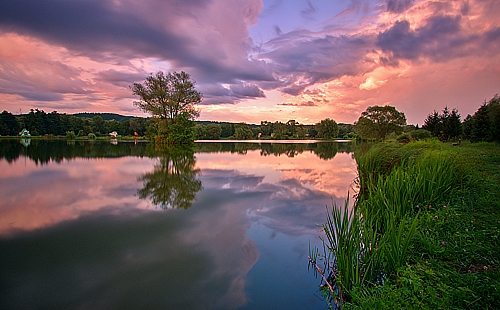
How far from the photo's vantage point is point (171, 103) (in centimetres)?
2870

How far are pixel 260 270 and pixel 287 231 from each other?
55.3 inches

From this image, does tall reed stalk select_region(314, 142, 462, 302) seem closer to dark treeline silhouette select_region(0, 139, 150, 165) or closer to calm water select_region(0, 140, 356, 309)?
calm water select_region(0, 140, 356, 309)

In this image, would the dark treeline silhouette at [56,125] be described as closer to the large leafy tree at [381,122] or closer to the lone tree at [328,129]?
the large leafy tree at [381,122]

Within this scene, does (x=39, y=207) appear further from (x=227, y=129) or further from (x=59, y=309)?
(x=227, y=129)

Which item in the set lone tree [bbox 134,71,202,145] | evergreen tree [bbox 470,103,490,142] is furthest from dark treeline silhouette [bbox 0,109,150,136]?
evergreen tree [bbox 470,103,490,142]

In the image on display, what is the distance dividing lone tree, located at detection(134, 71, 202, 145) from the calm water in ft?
73.1

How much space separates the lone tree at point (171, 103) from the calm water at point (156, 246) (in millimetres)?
22272

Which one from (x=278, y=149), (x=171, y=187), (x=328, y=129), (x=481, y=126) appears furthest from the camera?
(x=328, y=129)

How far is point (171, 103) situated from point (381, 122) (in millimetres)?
33026

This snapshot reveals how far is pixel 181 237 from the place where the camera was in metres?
4.03

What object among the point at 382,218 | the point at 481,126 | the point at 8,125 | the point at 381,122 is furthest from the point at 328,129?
the point at 382,218

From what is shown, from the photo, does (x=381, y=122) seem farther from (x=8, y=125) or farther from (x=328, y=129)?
(x=8, y=125)

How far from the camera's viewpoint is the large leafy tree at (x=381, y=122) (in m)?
41.1

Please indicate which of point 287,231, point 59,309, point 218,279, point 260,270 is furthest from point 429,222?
point 59,309
